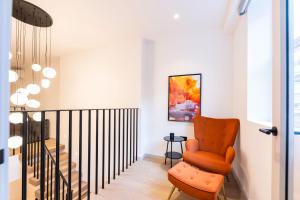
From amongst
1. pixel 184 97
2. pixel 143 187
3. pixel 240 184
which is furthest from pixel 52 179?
pixel 240 184

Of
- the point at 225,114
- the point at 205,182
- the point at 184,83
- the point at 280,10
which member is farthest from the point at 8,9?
the point at 225,114

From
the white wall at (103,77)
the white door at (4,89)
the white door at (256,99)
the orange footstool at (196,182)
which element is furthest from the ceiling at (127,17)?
the orange footstool at (196,182)

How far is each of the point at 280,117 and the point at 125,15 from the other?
2.46 metres

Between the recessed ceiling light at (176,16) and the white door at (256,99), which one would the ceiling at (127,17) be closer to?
the recessed ceiling light at (176,16)

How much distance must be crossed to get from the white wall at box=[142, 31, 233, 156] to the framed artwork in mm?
96

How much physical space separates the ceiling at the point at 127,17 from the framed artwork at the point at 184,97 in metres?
0.95

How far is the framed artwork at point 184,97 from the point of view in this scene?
297cm

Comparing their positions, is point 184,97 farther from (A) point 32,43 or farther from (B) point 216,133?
(A) point 32,43

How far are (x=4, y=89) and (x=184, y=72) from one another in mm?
2858

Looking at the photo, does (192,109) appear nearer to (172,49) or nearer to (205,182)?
(172,49)

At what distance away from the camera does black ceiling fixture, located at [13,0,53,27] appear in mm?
2050

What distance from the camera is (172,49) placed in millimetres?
3240

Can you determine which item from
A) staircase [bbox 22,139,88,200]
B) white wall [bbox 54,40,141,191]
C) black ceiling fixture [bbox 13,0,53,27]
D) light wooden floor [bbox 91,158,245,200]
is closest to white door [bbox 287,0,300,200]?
light wooden floor [bbox 91,158,245,200]

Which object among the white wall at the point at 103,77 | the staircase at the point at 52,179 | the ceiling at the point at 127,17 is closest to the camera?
the ceiling at the point at 127,17
